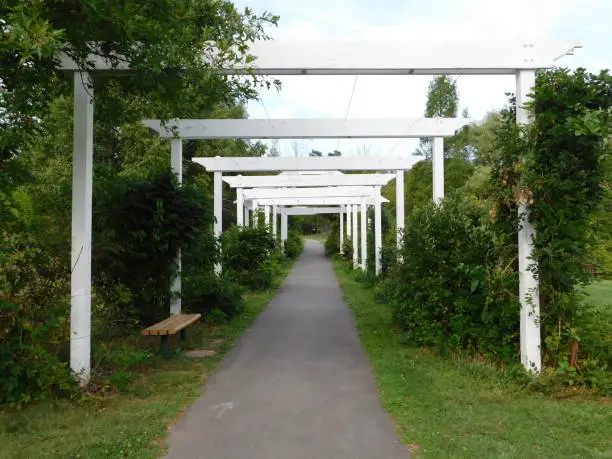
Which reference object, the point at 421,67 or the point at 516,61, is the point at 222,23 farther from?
the point at 516,61

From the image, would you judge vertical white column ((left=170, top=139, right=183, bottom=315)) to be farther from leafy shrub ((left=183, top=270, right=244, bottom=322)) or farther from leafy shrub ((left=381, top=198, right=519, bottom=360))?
leafy shrub ((left=381, top=198, right=519, bottom=360))

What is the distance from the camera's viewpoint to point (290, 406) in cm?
511

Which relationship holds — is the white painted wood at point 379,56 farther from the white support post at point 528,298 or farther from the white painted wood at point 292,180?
the white painted wood at point 292,180

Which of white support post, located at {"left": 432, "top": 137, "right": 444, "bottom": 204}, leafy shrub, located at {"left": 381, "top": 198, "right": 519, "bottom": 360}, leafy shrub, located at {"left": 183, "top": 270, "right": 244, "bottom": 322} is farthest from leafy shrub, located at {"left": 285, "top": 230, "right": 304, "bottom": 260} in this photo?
leafy shrub, located at {"left": 381, "top": 198, "right": 519, "bottom": 360}

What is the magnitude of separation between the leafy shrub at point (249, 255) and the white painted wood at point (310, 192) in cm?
390

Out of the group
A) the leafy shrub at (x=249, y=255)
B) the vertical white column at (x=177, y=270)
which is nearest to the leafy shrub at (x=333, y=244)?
the leafy shrub at (x=249, y=255)

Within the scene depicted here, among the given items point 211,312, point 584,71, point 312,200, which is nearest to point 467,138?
point 312,200

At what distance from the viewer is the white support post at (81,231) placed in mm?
5441

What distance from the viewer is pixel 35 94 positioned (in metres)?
Answer: 5.18

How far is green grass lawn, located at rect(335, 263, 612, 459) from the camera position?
4.00 metres

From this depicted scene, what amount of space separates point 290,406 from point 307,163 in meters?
8.02

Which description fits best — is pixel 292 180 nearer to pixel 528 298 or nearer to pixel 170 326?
pixel 170 326

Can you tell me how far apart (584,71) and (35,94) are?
5.02 m

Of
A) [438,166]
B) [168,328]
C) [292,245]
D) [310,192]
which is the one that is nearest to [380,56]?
[168,328]
